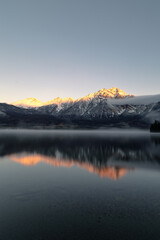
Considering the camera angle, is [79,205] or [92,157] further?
[92,157]

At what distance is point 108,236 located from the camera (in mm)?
14914

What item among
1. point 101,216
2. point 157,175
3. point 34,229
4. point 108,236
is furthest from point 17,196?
point 157,175

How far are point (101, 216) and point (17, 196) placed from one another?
1036 centimetres

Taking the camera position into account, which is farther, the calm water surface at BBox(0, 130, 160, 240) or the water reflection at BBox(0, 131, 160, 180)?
the water reflection at BBox(0, 131, 160, 180)

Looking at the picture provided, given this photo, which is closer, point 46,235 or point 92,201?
point 46,235

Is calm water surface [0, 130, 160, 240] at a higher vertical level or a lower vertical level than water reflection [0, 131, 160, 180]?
higher

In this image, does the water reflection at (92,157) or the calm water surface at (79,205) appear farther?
the water reflection at (92,157)

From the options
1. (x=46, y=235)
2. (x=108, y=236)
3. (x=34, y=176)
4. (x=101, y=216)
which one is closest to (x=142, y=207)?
(x=101, y=216)

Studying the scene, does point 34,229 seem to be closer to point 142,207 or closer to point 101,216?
point 101,216

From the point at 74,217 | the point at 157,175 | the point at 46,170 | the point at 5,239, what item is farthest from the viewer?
the point at 46,170

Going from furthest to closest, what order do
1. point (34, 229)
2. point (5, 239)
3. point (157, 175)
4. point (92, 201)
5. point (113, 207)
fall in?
point (157, 175), point (92, 201), point (113, 207), point (34, 229), point (5, 239)

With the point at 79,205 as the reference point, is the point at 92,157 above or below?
below

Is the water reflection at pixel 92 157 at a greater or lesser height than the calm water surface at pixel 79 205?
lesser

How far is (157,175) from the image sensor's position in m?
34.8
